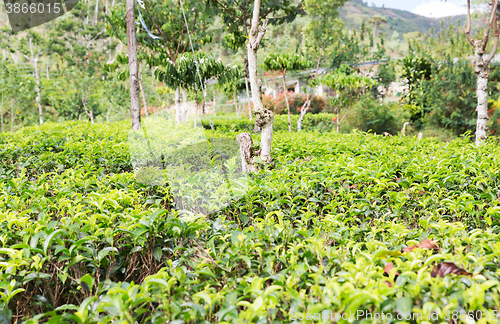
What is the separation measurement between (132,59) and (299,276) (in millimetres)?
5435

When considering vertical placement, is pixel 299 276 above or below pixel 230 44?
below

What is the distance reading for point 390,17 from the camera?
96375 mm

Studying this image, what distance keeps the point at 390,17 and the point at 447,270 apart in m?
115

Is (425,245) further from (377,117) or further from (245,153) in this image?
(377,117)

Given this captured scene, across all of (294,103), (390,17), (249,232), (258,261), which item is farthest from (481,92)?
(390,17)

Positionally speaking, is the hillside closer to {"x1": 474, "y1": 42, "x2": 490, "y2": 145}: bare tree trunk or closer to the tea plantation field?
{"x1": 474, "y1": 42, "x2": 490, "y2": 145}: bare tree trunk

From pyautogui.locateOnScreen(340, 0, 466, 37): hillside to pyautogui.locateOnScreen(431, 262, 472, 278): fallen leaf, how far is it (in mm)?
95168

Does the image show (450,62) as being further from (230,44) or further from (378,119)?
(230,44)

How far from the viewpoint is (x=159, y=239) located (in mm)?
1525

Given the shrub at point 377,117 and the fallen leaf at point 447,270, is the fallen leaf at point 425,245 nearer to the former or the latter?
the fallen leaf at point 447,270

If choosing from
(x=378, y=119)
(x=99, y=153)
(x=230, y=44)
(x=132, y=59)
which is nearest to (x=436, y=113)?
(x=378, y=119)

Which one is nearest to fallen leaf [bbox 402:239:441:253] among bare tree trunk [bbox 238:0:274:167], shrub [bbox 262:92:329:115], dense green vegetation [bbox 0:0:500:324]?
dense green vegetation [bbox 0:0:500:324]

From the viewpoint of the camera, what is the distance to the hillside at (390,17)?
87938 mm

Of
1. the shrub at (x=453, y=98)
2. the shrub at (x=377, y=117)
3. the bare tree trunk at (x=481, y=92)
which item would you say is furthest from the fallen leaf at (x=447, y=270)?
the shrub at (x=377, y=117)
